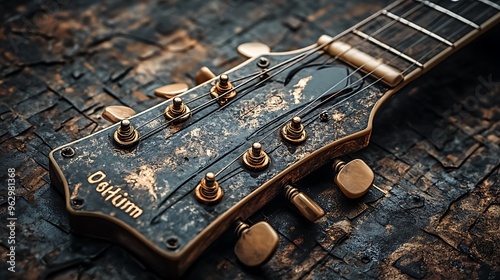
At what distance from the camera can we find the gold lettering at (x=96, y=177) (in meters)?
1.60

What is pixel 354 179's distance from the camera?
5.70 ft

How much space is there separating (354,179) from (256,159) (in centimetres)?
31

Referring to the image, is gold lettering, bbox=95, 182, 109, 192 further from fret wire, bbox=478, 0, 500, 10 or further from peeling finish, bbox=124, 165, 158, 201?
fret wire, bbox=478, 0, 500, 10

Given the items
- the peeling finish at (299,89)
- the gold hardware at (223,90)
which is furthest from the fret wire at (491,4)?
the gold hardware at (223,90)

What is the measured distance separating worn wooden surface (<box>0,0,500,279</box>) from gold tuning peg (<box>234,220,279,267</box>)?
0.21 feet

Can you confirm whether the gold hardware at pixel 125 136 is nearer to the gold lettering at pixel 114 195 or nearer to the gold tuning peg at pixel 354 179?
the gold lettering at pixel 114 195

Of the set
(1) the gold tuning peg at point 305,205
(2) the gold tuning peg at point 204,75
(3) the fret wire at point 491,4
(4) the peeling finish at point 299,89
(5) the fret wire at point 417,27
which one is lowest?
(1) the gold tuning peg at point 305,205

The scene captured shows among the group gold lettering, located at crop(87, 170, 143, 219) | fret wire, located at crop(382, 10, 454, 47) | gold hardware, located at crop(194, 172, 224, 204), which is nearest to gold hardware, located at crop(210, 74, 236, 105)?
gold hardware, located at crop(194, 172, 224, 204)

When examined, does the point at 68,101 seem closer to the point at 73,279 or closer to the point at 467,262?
the point at 73,279

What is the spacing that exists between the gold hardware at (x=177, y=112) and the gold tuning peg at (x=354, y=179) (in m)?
0.49

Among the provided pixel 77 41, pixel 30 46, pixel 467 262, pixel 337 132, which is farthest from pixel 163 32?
pixel 467 262

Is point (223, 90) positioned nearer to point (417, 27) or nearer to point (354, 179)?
point (354, 179)

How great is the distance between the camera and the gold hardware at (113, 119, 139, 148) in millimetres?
1665

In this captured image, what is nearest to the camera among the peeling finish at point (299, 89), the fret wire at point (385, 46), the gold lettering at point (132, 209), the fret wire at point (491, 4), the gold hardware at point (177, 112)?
the gold lettering at point (132, 209)
